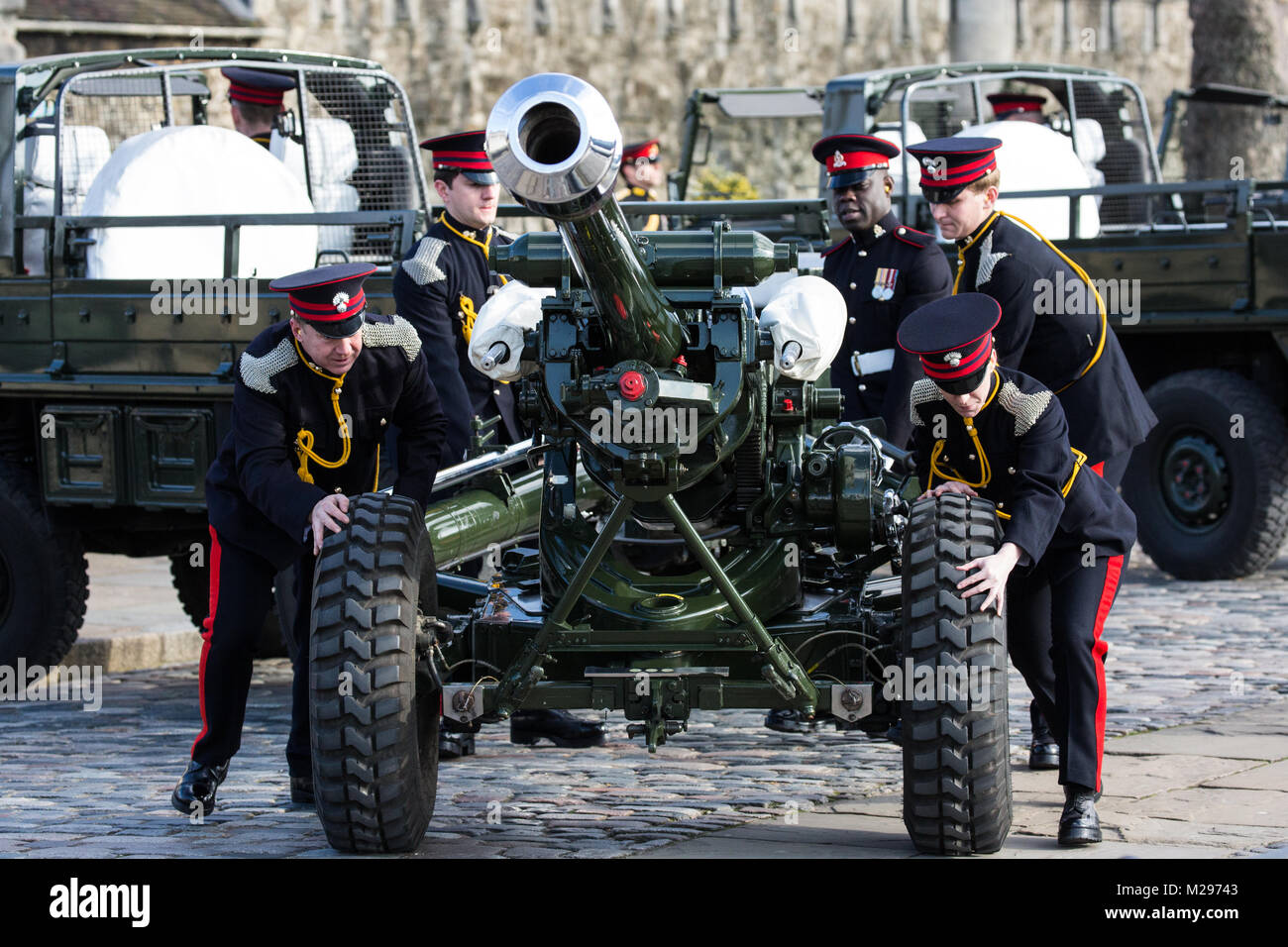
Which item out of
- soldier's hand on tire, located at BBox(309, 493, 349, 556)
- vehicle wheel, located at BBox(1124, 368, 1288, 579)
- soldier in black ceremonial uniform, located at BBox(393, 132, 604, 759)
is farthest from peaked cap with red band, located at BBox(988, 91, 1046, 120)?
soldier's hand on tire, located at BBox(309, 493, 349, 556)

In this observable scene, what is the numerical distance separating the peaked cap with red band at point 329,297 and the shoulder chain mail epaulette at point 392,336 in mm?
149

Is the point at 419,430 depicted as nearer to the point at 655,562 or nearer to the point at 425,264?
the point at 655,562

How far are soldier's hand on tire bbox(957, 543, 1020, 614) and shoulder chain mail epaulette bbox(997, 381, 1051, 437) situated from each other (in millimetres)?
456

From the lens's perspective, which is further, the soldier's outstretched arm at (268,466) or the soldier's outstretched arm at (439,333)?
the soldier's outstretched arm at (439,333)

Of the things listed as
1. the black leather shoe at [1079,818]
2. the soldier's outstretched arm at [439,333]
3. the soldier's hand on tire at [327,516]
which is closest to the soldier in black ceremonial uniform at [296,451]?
the soldier's hand on tire at [327,516]

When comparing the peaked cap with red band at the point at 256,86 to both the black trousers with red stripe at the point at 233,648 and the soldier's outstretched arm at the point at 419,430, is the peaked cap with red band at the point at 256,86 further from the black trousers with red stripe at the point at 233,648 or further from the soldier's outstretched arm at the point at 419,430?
the black trousers with red stripe at the point at 233,648

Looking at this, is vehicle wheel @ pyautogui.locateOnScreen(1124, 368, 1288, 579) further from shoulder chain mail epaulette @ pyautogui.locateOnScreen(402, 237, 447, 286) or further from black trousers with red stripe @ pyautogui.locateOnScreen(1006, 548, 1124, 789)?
black trousers with red stripe @ pyautogui.locateOnScreen(1006, 548, 1124, 789)

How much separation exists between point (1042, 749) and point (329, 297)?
2.73 m

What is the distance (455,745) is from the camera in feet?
24.4

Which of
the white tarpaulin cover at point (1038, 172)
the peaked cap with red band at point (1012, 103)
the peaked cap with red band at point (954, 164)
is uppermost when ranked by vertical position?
the peaked cap with red band at point (1012, 103)

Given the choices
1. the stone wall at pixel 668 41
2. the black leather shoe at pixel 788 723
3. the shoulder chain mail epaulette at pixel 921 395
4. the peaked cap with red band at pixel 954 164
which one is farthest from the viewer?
the stone wall at pixel 668 41

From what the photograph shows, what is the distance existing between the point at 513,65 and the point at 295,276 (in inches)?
1163

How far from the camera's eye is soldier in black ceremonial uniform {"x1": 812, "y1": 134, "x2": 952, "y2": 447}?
856 cm

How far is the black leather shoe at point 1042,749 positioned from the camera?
706cm
